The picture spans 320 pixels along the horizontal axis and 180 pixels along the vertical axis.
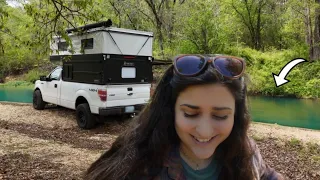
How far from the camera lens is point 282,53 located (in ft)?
66.9

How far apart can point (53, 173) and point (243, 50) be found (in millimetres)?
19300

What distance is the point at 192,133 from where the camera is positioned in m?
1.10

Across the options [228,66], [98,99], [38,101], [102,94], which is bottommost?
[38,101]

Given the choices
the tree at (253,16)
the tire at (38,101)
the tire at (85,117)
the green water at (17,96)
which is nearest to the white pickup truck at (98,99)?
the tire at (85,117)

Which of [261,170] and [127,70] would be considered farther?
[127,70]

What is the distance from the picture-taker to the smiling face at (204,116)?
1.08 m

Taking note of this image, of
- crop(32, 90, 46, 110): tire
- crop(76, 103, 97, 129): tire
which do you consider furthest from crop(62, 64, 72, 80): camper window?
crop(32, 90, 46, 110): tire

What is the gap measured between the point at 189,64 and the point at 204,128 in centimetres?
23

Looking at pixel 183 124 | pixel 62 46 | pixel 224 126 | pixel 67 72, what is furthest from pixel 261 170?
pixel 62 46

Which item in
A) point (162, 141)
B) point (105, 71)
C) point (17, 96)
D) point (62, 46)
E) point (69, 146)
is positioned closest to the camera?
point (162, 141)

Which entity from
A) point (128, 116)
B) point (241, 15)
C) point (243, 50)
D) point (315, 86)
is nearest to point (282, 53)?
point (243, 50)

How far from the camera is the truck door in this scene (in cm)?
812

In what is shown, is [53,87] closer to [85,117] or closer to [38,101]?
[38,101]

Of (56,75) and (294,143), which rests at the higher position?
(56,75)
